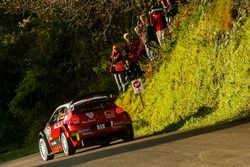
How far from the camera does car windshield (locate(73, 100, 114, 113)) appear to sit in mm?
18875

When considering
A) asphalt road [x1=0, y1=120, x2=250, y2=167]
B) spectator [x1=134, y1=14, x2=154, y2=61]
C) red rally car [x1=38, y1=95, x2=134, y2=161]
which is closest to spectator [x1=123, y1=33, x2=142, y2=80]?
spectator [x1=134, y1=14, x2=154, y2=61]

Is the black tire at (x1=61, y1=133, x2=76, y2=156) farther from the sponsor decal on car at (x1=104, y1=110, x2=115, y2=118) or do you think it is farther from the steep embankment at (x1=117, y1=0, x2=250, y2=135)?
the steep embankment at (x1=117, y1=0, x2=250, y2=135)

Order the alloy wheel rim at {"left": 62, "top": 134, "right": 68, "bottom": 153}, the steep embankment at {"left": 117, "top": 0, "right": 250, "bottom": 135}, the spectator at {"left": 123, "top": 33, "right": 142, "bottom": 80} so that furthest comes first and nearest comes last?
the spectator at {"left": 123, "top": 33, "right": 142, "bottom": 80}, the alloy wheel rim at {"left": 62, "top": 134, "right": 68, "bottom": 153}, the steep embankment at {"left": 117, "top": 0, "right": 250, "bottom": 135}

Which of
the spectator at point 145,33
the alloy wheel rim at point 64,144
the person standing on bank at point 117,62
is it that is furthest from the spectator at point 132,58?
the alloy wheel rim at point 64,144

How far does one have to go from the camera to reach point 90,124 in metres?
18.5

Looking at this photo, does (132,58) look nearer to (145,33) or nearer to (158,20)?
(145,33)

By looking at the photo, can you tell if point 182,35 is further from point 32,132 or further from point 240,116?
point 32,132

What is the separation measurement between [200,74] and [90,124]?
4.24 meters

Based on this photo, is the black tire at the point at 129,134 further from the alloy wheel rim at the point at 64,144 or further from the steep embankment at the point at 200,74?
the alloy wheel rim at the point at 64,144

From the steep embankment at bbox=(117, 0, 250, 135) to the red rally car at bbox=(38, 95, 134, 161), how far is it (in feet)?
6.71

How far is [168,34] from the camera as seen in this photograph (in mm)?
24297

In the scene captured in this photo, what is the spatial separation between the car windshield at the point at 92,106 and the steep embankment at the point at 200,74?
2.28 m

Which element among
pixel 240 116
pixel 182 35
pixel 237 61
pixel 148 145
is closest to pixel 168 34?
pixel 182 35

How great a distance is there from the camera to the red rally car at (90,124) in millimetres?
18406
